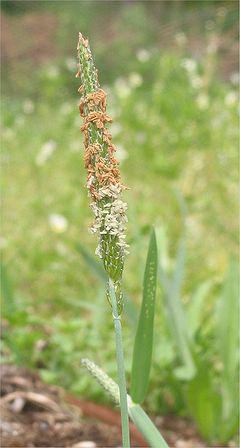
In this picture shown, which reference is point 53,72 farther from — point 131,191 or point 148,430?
point 148,430

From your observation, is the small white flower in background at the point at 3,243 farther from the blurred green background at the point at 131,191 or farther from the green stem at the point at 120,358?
the green stem at the point at 120,358

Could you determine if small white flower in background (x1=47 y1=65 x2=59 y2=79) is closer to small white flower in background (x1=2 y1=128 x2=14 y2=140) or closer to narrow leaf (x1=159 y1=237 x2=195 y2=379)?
small white flower in background (x1=2 y1=128 x2=14 y2=140)

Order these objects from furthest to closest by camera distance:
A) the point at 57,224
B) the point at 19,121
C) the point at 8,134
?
the point at 19,121, the point at 8,134, the point at 57,224

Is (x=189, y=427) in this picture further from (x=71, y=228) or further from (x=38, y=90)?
(x=38, y=90)

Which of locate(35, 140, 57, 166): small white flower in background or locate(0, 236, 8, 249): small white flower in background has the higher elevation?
locate(35, 140, 57, 166): small white flower in background

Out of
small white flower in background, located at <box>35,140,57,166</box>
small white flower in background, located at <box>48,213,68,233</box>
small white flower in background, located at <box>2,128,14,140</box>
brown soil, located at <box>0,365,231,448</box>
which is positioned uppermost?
small white flower in background, located at <box>2,128,14,140</box>

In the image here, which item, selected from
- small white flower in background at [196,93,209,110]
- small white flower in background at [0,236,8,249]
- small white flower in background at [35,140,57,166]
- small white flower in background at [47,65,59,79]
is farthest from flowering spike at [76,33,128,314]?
small white flower in background at [47,65,59,79]

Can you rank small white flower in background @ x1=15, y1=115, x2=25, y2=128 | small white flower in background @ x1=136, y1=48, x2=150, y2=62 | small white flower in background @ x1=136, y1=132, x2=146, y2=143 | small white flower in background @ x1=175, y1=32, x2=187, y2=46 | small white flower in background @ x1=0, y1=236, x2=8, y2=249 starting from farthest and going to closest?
small white flower in background @ x1=136, y1=48, x2=150, y2=62 < small white flower in background @ x1=15, y1=115, x2=25, y2=128 < small white flower in background @ x1=136, y1=132, x2=146, y2=143 < small white flower in background @ x1=0, y1=236, x2=8, y2=249 < small white flower in background @ x1=175, y1=32, x2=187, y2=46

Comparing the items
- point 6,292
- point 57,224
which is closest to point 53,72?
point 57,224
